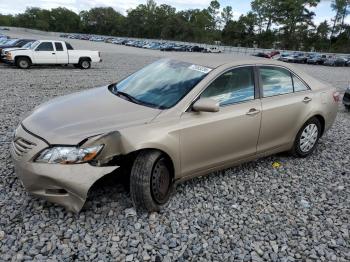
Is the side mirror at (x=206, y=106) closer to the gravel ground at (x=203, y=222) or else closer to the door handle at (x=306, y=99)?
the gravel ground at (x=203, y=222)

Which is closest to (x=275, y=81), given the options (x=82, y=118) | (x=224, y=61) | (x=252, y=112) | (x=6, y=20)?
(x=252, y=112)

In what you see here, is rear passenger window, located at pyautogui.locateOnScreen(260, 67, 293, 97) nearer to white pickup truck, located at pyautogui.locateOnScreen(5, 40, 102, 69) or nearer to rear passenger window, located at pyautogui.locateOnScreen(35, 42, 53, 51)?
white pickup truck, located at pyautogui.locateOnScreen(5, 40, 102, 69)

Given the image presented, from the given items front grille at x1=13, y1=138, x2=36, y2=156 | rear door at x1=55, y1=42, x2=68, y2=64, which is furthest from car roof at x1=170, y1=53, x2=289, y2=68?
rear door at x1=55, y1=42, x2=68, y2=64

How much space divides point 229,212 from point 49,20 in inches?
5760

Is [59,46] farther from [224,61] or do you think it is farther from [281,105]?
[281,105]

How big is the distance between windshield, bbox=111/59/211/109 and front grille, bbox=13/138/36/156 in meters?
1.22

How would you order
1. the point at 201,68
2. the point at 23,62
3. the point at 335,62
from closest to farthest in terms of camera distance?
the point at 201,68 < the point at 23,62 < the point at 335,62

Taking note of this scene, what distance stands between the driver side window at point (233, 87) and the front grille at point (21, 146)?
1825 mm

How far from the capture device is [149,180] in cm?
325

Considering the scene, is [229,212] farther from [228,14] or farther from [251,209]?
[228,14]

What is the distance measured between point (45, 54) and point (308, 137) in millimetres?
14786

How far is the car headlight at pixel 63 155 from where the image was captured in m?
2.95

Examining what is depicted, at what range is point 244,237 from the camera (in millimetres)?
3176

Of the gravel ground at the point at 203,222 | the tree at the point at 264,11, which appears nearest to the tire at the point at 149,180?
the gravel ground at the point at 203,222
